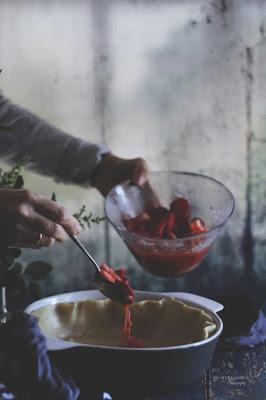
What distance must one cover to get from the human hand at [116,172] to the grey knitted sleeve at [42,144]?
0.10 ft

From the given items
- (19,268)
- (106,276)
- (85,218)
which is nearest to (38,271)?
(19,268)

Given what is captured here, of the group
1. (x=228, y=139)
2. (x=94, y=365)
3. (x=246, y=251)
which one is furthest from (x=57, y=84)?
(x=94, y=365)

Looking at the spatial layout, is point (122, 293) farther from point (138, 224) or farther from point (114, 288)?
point (138, 224)

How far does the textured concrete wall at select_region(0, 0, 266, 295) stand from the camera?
1.75 m

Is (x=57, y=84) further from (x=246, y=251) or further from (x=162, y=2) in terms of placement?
(x=246, y=251)

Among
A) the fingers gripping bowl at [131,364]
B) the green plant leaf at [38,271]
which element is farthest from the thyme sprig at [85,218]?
the fingers gripping bowl at [131,364]

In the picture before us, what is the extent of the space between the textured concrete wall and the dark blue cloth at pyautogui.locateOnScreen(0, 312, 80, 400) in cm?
59

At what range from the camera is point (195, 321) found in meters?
1.44

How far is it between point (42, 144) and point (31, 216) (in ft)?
1.54

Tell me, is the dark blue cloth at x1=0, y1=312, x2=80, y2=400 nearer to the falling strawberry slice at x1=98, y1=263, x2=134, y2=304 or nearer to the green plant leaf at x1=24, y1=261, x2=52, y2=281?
the falling strawberry slice at x1=98, y1=263, x2=134, y2=304

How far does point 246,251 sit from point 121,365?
616 mm

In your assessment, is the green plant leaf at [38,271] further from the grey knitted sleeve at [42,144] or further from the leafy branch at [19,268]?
the grey knitted sleeve at [42,144]

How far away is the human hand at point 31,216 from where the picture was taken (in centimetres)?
133

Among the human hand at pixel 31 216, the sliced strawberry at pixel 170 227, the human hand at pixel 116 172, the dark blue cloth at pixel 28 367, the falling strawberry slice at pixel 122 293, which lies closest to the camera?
the dark blue cloth at pixel 28 367
